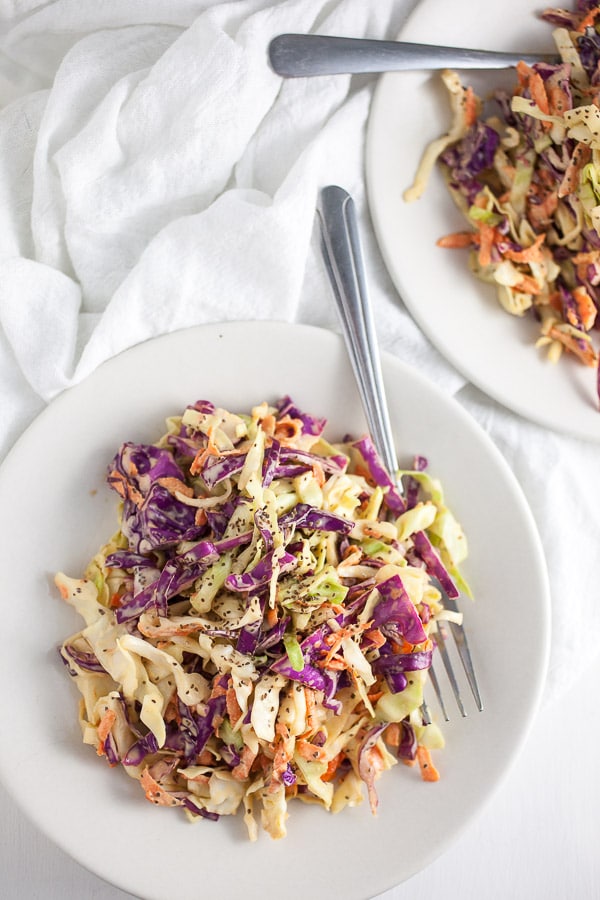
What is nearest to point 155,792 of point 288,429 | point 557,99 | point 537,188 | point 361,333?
point 288,429

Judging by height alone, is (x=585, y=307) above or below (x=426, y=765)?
above

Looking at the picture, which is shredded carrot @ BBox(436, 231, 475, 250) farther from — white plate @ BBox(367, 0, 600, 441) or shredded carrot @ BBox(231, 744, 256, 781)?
shredded carrot @ BBox(231, 744, 256, 781)

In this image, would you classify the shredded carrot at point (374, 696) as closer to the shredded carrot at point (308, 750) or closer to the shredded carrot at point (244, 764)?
the shredded carrot at point (308, 750)

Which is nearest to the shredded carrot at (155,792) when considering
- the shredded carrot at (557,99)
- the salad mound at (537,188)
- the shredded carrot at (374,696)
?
the shredded carrot at (374,696)

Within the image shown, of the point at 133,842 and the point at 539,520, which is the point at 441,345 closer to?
the point at 539,520

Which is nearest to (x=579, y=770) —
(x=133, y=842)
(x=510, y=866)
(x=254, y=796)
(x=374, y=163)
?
(x=510, y=866)

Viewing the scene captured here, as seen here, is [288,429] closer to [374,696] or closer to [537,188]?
[374,696]
